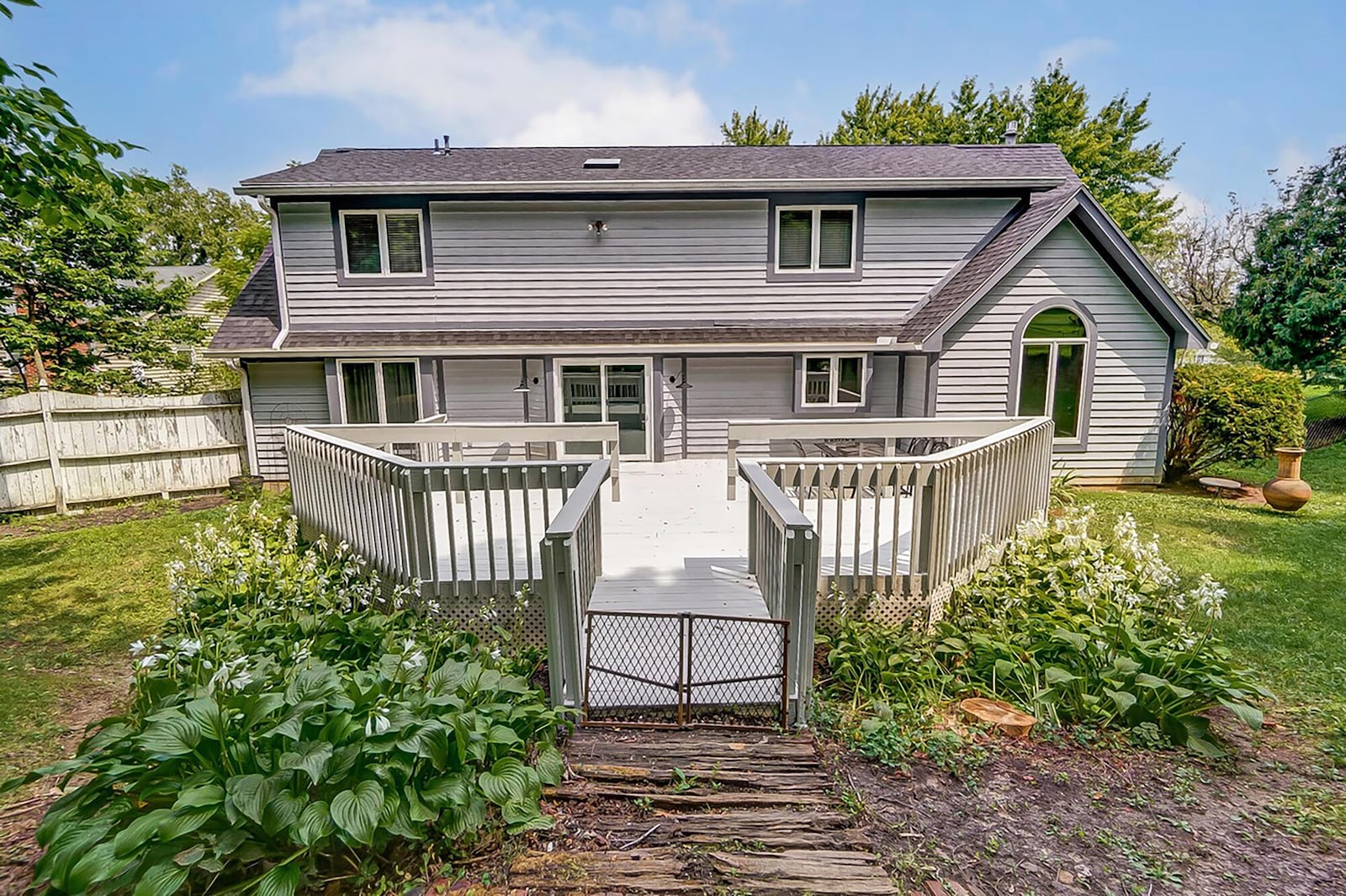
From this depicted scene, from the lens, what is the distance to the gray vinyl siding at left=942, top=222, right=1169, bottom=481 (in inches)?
337

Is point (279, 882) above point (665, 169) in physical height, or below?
below

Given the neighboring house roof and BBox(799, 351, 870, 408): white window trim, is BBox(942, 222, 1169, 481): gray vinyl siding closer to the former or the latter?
BBox(799, 351, 870, 408): white window trim

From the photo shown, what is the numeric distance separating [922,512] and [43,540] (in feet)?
32.1

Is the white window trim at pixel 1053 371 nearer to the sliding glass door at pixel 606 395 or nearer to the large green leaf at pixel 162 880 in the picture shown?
the sliding glass door at pixel 606 395

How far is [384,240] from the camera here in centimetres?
937

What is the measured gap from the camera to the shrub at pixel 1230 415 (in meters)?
8.48

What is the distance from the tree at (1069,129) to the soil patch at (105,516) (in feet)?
89.1

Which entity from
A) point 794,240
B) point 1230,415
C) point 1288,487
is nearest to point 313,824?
point 794,240

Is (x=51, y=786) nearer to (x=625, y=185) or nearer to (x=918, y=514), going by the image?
(x=918, y=514)

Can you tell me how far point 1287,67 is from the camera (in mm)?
13094

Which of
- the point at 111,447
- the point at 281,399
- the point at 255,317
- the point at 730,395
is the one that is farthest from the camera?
the point at 255,317

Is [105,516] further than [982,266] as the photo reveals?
No

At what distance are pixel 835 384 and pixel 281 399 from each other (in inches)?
341

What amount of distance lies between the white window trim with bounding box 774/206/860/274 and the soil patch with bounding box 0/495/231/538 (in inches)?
363
